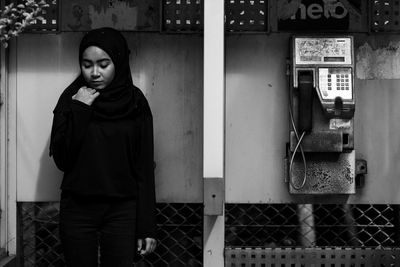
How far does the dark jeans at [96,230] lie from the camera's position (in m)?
3.36

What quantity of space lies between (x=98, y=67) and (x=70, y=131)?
13.6 inches

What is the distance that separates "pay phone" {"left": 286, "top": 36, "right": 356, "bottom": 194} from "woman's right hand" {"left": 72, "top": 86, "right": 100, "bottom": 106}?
1026 millimetres

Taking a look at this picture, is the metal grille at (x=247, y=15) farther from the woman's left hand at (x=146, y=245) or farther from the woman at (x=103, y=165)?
the woman's left hand at (x=146, y=245)

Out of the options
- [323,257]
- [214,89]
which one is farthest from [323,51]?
[323,257]

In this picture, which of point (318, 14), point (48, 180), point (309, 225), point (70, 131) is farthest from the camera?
point (309, 225)

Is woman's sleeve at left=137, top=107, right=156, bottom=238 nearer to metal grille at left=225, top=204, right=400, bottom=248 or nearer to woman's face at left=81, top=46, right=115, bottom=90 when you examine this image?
woman's face at left=81, top=46, right=115, bottom=90

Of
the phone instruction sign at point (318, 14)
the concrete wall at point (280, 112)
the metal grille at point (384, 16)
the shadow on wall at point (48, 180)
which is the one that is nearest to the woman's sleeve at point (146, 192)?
the concrete wall at point (280, 112)

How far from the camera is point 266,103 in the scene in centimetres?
396

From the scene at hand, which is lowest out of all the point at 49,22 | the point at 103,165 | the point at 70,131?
the point at 103,165

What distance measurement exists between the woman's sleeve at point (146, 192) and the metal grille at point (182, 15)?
70cm

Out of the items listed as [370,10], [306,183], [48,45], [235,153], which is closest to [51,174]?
[48,45]

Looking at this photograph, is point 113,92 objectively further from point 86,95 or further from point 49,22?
point 49,22

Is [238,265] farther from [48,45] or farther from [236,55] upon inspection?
[48,45]

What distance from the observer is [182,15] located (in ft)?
12.9
